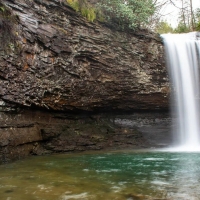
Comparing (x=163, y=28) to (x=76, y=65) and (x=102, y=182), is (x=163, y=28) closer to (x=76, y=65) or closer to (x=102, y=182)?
(x=76, y=65)

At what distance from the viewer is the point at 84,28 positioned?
11.2m

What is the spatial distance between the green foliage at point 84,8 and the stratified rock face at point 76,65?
30 cm

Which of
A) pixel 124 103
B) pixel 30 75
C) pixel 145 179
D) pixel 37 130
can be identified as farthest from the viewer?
pixel 124 103

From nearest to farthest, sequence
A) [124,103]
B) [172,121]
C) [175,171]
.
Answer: [175,171], [124,103], [172,121]

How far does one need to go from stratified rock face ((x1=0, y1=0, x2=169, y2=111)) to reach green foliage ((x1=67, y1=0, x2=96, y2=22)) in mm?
296

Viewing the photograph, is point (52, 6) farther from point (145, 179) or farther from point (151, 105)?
point (145, 179)

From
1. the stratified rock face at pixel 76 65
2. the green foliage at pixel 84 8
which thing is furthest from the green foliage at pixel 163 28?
the green foliage at pixel 84 8

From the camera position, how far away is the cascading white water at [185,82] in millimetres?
13312

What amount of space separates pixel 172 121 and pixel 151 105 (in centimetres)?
171

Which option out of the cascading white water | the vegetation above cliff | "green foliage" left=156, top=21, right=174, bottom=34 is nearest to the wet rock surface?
the cascading white water

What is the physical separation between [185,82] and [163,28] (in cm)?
1324

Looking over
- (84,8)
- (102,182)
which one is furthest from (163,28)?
(102,182)

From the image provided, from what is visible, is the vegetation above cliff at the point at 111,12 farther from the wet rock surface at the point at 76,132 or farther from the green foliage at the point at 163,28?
the green foliage at the point at 163,28

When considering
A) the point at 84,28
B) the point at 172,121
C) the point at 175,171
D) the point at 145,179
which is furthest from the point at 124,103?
the point at 145,179
